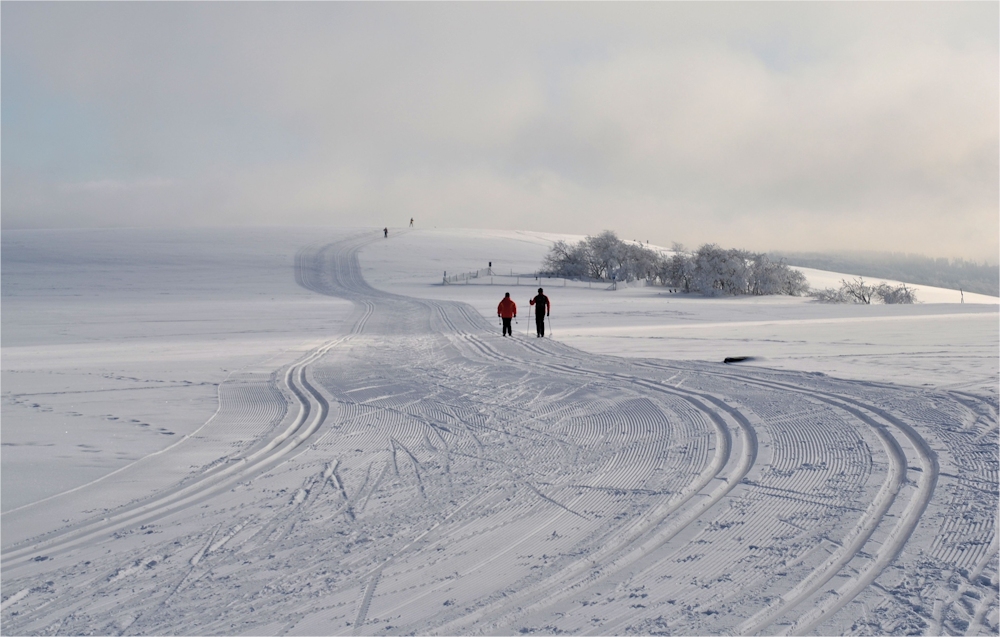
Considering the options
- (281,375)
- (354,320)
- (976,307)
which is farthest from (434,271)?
(281,375)

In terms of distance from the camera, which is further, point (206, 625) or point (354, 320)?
point (354, 320)

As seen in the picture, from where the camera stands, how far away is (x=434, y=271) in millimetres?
53312

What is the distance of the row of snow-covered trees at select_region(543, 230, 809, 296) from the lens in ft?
136

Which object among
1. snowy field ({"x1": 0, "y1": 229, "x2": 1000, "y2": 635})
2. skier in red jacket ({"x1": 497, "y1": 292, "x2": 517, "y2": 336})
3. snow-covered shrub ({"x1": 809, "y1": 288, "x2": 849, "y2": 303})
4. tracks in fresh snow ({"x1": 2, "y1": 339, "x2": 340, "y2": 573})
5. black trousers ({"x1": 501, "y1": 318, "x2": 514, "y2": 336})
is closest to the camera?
snowy field ({"x1": 0, "y1": 229, "x2": 1000, "y2": 635})

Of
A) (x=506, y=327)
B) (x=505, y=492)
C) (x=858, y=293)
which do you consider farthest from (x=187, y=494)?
(x=858, y=293)

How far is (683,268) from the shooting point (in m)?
44.3

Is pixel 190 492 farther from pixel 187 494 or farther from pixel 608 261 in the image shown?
pixel 608 261

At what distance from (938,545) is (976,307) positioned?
30.0 metres

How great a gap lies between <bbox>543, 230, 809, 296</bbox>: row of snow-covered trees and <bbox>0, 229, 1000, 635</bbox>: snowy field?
26.8 meters

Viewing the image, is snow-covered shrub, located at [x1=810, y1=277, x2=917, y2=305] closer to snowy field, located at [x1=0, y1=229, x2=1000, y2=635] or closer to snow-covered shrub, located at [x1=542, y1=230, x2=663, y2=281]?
snow-covered shrub, located at [x1=542, y1=230, x2=663, y2=281]

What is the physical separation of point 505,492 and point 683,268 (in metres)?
40.4

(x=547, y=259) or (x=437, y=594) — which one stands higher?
A: (x=547, y=259)

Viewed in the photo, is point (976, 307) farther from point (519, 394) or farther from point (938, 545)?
point (938, 545)

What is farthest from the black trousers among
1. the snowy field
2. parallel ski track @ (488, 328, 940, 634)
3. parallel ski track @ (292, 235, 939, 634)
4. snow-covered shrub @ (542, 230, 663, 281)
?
snow-covered shrub @ (542, 230, 663, 281)
